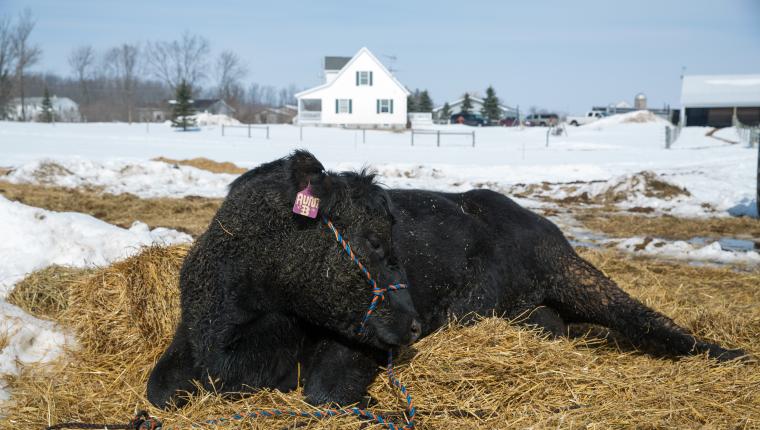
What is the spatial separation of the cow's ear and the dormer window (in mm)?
60882

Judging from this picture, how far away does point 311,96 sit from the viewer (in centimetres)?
6375

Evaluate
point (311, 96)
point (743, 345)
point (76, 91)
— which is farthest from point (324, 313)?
point (76, 91)

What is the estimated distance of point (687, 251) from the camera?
8.73 meters

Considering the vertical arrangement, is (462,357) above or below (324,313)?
below

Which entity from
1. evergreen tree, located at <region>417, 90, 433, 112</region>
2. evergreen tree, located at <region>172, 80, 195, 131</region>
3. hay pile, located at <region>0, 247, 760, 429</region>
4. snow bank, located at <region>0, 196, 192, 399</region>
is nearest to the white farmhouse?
evergreen tree, located at <region>172, 80, 195, 131</region>

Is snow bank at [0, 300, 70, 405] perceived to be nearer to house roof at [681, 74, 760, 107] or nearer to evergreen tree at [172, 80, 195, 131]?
evergreen tree at [172, 80, 195, 131]

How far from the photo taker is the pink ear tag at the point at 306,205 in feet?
10.8

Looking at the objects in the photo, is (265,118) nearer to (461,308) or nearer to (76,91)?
(76,91)

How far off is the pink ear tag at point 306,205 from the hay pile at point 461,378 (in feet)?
3.20

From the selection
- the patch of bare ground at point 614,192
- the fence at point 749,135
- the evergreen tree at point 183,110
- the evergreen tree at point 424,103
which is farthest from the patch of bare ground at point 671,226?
the evergreen tree at point 424,103

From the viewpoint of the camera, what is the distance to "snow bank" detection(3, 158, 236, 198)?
15.4 m

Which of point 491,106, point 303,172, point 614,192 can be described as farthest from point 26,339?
point 491,106

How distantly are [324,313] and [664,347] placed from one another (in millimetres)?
2516

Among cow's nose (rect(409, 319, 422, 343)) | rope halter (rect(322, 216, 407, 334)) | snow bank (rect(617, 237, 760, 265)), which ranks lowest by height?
snow bank (rect(617, 237, 760, 265))
